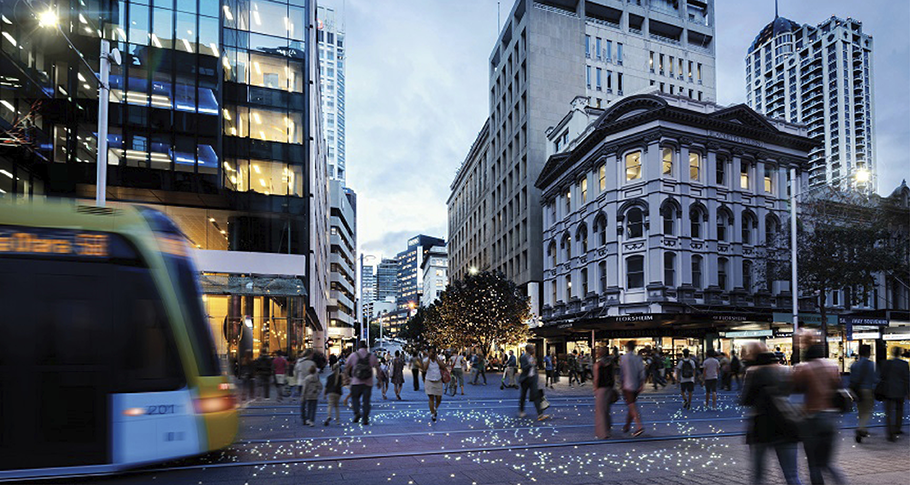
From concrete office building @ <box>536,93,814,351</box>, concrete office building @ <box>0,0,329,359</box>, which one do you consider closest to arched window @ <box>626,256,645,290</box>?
concrete office building @ <box>536,93,814,351</box>

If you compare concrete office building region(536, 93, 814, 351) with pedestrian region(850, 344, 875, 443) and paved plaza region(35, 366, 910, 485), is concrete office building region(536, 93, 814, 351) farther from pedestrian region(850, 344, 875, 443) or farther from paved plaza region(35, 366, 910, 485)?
pedestrian region(850, 344, 875, 443)

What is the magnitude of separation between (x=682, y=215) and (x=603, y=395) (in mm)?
28273

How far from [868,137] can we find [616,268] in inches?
5571

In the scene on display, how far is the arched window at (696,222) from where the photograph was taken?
38.1 meters

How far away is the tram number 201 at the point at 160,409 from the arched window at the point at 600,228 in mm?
35030

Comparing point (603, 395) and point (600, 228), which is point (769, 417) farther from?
point (600, 228)

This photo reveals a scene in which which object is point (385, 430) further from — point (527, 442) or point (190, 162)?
point (190, 162)

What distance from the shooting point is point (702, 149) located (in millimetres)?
38312

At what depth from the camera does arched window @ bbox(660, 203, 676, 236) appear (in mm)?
37344

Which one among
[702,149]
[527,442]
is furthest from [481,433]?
[702,149]

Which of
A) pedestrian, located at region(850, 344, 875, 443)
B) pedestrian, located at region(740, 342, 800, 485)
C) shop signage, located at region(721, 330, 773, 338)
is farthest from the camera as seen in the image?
shop signage, located at region(721, 330, 773, 338)

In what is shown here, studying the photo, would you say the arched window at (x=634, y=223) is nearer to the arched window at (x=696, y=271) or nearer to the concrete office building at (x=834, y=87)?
the arched window at (x=696, y=271)

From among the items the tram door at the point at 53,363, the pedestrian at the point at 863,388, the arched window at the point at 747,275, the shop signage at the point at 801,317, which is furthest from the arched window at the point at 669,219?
the tram door at the point at 53,363

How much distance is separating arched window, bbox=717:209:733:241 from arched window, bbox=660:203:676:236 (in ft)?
11.5
